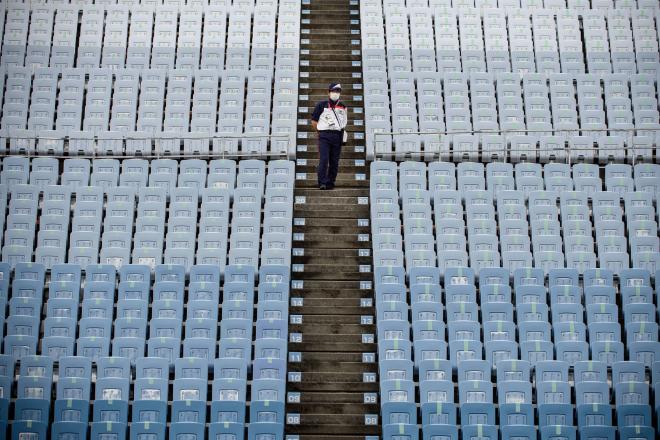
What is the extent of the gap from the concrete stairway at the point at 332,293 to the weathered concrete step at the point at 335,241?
14 millimetres

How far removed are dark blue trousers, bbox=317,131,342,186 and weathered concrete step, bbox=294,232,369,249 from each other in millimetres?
919

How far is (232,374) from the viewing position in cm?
1586

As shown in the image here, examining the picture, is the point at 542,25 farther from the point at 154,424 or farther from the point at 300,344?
the point at 154,424

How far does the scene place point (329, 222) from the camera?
60.1 ft

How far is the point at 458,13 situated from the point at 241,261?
7.29 m

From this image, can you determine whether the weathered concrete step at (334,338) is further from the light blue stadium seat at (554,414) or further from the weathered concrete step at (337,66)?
the weathered concrete step at (337,66)

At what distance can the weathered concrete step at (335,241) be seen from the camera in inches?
709

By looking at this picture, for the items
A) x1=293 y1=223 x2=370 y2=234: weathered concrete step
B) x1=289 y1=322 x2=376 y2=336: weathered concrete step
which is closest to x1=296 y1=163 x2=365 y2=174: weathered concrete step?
x1=293 y1=223 x2=370 y2=234: weathered concrete step

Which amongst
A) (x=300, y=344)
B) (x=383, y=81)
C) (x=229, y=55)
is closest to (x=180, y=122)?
(x=229, y=55)

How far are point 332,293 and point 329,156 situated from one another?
2216mm

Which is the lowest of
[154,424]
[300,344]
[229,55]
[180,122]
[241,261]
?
[154,424]

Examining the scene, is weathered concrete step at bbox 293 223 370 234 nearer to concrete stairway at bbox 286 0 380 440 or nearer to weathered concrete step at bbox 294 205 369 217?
concrete stairway at bbox 286 0 380 440

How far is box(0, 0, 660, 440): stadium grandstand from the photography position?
15.7m

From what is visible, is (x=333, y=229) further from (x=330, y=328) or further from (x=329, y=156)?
(x=330, y=328)
